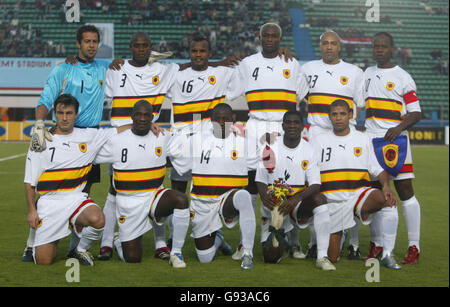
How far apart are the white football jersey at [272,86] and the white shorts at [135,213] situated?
4.41ft

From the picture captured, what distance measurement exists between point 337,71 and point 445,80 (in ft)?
79.6

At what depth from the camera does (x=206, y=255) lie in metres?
5.69

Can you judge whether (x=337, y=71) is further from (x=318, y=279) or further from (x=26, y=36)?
(x=26, y=36)

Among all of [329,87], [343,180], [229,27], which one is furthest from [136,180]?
[229,27]

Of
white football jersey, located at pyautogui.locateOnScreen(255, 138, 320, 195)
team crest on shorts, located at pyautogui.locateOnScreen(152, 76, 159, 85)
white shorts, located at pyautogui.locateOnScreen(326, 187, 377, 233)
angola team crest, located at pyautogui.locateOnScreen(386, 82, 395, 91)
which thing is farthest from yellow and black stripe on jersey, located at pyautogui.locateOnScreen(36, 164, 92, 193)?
angola team crest, located at pyautogui.locateOnScreen(386, 82, 395, 91)

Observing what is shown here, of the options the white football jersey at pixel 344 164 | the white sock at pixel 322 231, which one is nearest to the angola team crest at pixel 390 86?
the white football jersey at pixel 344 164

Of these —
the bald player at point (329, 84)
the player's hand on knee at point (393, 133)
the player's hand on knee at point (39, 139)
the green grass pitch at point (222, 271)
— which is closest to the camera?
the green grass pitch at point (222, 271)

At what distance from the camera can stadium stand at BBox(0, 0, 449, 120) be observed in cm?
2681

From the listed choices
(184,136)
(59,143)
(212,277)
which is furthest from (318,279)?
(59,143)

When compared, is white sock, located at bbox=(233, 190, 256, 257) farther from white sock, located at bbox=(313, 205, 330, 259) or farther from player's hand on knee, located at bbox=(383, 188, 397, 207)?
player's hand on knee, located at bbox=(383, 188, 397, 207)

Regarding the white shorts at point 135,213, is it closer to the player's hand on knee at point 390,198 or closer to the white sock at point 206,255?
the white sock at point 206,255

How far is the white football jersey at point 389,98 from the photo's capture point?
6027 mm

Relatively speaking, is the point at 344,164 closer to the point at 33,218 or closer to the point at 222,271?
the point at 222,271

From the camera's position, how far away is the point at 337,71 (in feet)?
20.4
